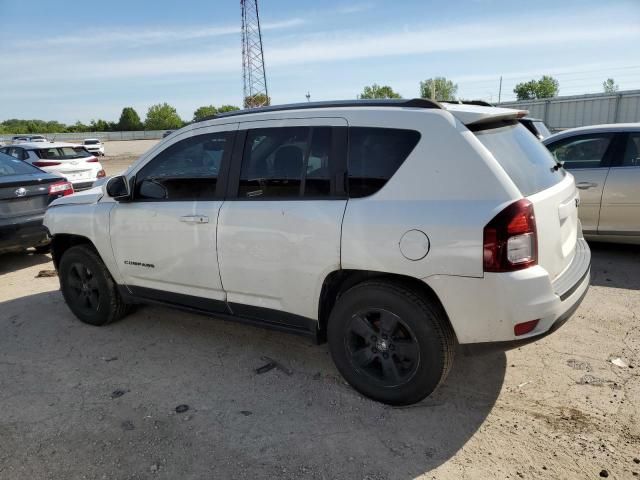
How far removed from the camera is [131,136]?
8556 cm

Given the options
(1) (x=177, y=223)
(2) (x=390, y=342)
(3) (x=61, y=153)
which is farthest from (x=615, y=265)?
(3) (x=61, y=153)

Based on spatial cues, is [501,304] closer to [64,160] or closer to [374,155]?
[374,155]

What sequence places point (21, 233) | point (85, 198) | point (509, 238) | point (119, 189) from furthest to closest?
point (21, 233) → point (85, 198) → point (119, 189) → point (509, 238)

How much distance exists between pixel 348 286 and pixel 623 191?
434 cm

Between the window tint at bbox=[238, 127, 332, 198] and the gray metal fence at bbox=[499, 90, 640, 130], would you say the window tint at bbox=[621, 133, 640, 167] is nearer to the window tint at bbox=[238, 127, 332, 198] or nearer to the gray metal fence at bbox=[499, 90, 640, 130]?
the window tint at bbox=[238, 127, 332, 198]

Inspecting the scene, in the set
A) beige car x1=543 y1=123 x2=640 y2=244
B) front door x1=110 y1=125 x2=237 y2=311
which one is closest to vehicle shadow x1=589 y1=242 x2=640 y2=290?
beige car x1=543 y1=123 x2=640 y2=244

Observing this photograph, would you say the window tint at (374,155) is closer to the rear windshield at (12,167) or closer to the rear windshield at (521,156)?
the rear windshield at (521,156)

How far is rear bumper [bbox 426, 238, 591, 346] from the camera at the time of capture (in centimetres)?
258

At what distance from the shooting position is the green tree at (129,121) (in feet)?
357

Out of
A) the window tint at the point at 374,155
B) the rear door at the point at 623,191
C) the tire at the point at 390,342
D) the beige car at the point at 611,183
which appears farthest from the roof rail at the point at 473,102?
the rear door at the point at 623,191

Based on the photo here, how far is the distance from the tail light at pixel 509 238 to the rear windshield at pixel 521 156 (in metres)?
0.19

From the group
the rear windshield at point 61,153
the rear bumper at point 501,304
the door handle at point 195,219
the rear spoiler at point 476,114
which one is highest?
the rear spoiler at point 476,114

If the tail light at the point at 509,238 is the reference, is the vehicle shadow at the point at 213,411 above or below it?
Answer: below

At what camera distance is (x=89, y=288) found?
4.52 m
